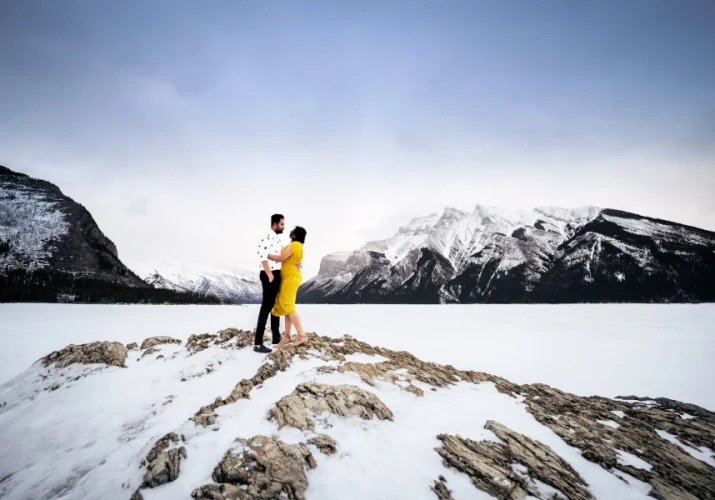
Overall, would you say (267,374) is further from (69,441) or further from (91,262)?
(91,262)

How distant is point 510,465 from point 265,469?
12.7 ft

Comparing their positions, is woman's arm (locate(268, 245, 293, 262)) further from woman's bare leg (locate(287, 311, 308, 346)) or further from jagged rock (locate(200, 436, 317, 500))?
jagged rock (locate(200, 436, 317, 500))

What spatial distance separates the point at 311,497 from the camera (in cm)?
404

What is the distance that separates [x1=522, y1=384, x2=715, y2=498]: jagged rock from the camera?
554cm

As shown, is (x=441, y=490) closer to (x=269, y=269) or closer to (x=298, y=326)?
(x=298, y=326)

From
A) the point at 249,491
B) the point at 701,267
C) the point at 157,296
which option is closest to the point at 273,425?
the point at 249,491

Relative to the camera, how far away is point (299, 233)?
8820 millimetres

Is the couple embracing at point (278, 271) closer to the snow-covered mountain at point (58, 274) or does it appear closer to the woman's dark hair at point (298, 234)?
the woman's dark hair at point (298, 234)

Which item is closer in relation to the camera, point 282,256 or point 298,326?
point 282,256

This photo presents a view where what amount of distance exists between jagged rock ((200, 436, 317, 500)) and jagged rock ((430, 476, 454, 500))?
1.72 m

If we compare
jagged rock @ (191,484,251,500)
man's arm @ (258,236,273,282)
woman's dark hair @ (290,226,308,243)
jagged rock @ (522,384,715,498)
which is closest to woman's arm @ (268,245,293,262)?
man's arm @ (258,236,273,282)

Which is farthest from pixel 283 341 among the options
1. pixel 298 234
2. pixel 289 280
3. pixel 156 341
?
pixel 156 341

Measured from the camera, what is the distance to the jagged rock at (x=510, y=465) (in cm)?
468

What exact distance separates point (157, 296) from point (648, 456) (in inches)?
6849
